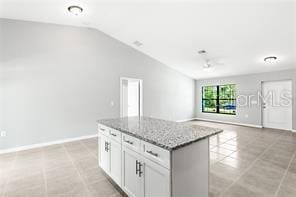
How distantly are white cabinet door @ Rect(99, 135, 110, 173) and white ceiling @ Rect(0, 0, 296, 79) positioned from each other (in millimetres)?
2828

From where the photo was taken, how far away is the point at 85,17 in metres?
4.10

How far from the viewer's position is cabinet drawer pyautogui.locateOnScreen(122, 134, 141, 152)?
1761 millimetres

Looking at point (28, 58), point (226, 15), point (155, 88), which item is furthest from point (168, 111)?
point (28, 58)

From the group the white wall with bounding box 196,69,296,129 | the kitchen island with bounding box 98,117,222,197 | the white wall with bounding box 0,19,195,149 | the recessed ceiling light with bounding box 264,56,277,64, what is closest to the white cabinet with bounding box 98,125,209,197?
the kitchen island with bounding box 98,117,222,197

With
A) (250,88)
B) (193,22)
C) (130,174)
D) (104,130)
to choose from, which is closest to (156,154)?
(130,174)

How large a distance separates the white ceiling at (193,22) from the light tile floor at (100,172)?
2729 mm

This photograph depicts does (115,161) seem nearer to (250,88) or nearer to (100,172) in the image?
(100,172)

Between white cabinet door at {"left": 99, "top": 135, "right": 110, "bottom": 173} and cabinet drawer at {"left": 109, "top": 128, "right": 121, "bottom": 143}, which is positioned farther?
white cabinet door at {"left": 99, "top": 135, "right": 110, "bottom": 173}

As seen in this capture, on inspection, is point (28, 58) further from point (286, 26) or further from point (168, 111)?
point (286, 26)

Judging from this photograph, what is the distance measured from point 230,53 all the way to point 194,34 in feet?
5.17

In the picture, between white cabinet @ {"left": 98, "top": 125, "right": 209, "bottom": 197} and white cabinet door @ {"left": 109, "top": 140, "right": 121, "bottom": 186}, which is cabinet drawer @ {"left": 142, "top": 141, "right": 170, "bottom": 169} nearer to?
white cabinet @ {"left": 98, "top": 125, "right": 209, "bottom": 197}

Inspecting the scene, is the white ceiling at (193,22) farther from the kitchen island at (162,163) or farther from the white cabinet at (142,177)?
the white cabinet at (142,177)

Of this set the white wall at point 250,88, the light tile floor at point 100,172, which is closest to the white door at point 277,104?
the white wall at point 250,88

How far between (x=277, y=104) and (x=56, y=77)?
311 inches
